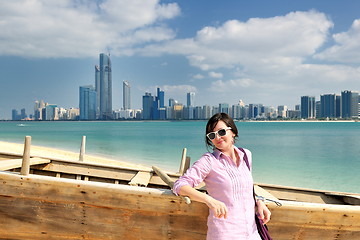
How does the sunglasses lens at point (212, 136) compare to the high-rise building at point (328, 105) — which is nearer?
the sunglasses lens at point (212, 136)

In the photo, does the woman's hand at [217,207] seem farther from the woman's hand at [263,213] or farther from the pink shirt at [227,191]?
the woman's hand at [263,213]

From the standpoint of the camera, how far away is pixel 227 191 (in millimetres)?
2268

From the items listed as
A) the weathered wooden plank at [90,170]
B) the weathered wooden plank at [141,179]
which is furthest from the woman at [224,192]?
the weathered wooden plank at [90,170]

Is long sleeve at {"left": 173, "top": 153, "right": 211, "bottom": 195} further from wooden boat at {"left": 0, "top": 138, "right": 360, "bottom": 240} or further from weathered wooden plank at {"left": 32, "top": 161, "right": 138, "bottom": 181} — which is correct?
weathered wooden plank at {"left": 32, "top": 161, "right": 138, "bottom": 181}

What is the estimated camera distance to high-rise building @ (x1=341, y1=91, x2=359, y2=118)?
564ft

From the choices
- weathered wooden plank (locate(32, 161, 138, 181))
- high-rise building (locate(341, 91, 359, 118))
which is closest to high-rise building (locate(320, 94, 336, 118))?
high-rise building (locate(341, 91, 359, 118))

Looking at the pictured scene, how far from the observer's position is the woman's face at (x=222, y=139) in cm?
241

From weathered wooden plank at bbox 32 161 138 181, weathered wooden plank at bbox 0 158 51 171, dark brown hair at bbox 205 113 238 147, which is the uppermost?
dark brown hair at bbox 205 113 238 147

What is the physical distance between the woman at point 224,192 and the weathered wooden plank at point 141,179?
2.36 metres

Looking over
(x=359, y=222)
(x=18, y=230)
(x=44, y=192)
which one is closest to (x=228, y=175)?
(x=359, y=222)

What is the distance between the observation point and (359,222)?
3025mm

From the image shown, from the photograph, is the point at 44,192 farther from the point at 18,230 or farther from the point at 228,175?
the point at 228,175

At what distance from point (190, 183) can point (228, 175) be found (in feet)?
0.98

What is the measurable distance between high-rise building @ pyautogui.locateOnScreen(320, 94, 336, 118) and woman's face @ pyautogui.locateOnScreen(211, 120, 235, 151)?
655 ft
